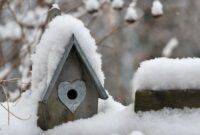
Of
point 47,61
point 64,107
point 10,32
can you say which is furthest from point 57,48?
point 10,32

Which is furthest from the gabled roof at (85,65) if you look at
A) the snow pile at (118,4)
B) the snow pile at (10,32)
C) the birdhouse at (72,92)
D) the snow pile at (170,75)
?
the snow pile at (10,32)

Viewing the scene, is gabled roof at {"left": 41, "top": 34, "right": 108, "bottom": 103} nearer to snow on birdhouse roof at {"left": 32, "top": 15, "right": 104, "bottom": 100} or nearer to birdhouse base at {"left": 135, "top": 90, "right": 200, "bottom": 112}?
snow on birdhouse roof at {"left": 32, "top": 15, "right": 104, "bottom": 100}

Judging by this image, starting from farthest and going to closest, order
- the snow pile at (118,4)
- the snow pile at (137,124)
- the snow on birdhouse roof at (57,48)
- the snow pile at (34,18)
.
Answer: the snow pile at (34,18) < the snow pile at (118,4) < the snow on birdhouse roof at (57,48) < the snow pile at (137,124)

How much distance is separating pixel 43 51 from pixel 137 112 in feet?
1.22

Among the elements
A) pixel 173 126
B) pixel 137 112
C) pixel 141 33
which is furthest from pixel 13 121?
pixel 141 33

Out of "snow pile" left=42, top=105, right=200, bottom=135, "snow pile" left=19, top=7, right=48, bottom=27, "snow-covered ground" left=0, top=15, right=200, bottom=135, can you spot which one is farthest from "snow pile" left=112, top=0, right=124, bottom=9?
"snow pile" left=42, top=105, right=200, bottom=135

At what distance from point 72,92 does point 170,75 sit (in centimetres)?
33

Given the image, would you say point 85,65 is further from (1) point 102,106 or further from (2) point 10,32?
(2) point 10,32

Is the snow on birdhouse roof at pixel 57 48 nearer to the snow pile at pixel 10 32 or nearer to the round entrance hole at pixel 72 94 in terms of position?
the round entrance hole at pixel 72 94

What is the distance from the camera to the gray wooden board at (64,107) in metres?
1.73

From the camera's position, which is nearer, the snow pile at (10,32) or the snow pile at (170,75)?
the snow pile at (170,75)

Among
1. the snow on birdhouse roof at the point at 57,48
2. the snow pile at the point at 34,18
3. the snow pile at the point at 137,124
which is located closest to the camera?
the snow pile at the point at 137,124

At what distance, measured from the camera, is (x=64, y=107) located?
1.75 metres

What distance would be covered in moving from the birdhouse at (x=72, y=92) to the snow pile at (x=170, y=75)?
165 mm
